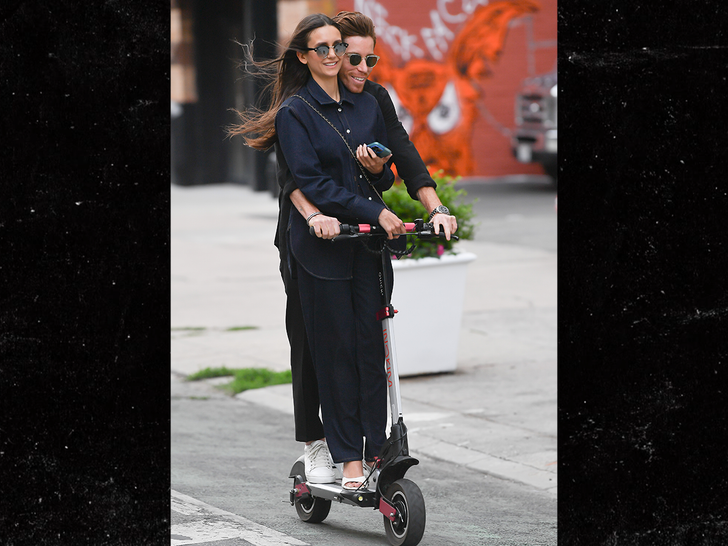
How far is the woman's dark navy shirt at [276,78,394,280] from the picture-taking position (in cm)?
451

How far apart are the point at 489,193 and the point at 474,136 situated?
2.23 m

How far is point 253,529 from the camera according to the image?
15.9 feet

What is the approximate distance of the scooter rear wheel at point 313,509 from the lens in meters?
5.01

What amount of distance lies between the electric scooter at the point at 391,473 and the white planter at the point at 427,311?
9.84ft

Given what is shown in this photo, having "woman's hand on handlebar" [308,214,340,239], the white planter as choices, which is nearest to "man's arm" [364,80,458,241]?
"woman's hand on handlebar" [308,214,340,239]

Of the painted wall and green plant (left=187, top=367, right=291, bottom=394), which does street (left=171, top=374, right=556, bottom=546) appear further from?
the painted wall

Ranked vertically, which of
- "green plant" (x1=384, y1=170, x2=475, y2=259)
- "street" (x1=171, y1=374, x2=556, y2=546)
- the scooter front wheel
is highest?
"green plant" (x1=384, y1=170, x2=475, y2=259)

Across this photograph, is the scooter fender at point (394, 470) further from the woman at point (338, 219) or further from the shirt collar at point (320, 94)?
the shirt collar at point (320, 94)

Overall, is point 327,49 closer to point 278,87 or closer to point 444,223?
point 278,87

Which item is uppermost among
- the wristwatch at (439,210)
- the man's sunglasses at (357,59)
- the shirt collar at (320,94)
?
the man's sunglasses at (357,59)

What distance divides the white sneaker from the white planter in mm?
2829

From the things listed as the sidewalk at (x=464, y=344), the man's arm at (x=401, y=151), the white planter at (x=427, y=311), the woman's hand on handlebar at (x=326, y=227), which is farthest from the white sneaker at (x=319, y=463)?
the white planter at (x=427, y=311)
